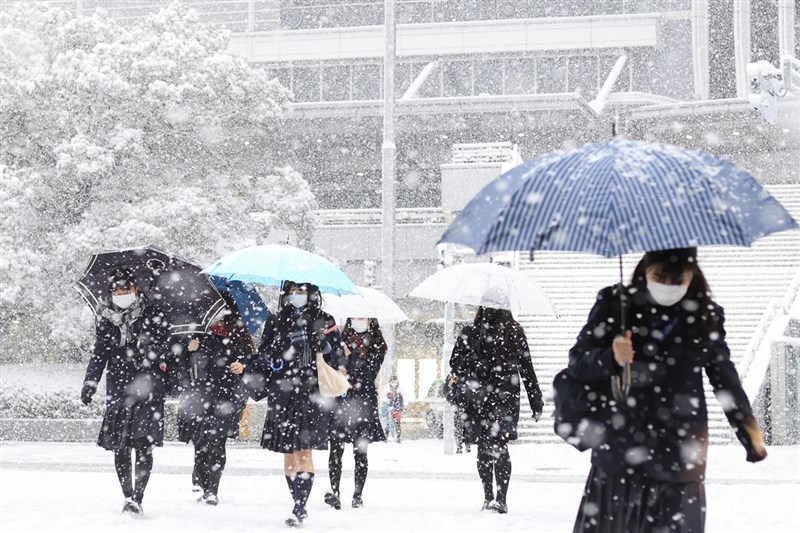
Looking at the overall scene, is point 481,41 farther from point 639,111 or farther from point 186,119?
point 186,119

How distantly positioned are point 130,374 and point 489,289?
118 inches

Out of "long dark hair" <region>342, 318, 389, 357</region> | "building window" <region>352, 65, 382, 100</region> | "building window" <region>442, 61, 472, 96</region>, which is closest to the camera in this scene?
"long dark hair" <region>342, 318, 389, 357</region>

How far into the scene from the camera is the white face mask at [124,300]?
9.78m

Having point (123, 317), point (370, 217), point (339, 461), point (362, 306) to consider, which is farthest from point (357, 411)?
point (370, 217)

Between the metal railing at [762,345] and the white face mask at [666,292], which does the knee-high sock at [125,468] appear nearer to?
the white face mask at [666,292]

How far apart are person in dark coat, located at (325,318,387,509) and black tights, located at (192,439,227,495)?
94cm

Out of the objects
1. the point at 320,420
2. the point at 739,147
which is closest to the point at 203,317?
the point at 320,420

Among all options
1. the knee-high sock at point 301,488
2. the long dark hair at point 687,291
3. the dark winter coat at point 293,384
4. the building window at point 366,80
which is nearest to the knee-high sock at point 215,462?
the dark winter coat at point 293,384

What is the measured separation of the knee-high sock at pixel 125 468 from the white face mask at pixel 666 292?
5.98 metres

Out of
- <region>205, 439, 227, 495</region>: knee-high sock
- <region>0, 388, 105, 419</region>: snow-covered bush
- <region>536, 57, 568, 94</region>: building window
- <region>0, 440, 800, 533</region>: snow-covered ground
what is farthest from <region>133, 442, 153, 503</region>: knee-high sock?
<region>536, 57, 568, 94</region>: building window

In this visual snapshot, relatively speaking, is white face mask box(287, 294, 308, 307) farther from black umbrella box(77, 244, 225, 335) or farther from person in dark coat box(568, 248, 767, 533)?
person in dark coat box(568, 248, 767, 533)

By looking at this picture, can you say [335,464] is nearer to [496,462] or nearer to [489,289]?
[496,462]

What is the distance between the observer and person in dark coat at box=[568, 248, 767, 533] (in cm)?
492

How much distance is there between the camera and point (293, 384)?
9.68 m
